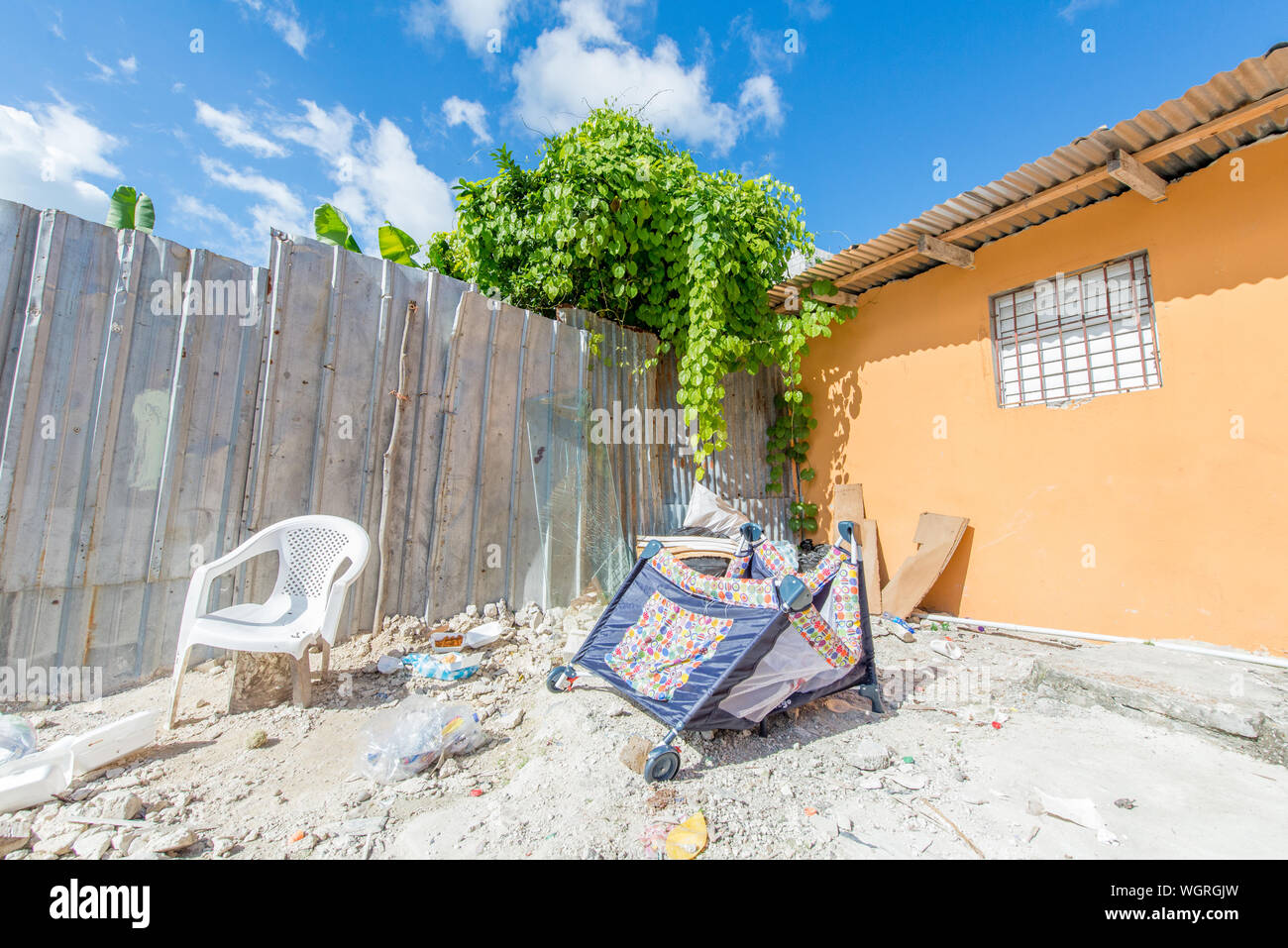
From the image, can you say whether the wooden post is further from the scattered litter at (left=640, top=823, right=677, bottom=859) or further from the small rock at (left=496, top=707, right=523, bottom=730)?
the scattered litter at (left=640, top=823, right=677, bottom=859)

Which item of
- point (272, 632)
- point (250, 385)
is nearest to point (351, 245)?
point (250, 385)

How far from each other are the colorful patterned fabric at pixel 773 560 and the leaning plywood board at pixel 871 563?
251 cm

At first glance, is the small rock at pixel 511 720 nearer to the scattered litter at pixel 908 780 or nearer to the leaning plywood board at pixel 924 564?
the scattered litter at pixel 908 780

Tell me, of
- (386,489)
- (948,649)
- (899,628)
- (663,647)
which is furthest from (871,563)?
(386,489)

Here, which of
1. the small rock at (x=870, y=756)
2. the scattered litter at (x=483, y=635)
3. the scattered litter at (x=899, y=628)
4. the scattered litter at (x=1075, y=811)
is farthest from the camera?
the scattered litter at (x=899, y=628)

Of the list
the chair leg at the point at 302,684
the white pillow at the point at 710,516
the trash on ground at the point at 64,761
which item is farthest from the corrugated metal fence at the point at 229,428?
the white pillow at the point at 710,516

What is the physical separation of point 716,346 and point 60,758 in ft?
14.3

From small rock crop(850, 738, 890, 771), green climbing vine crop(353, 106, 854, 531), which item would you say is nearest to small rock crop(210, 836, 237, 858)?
small rock crop(850, 738, 890, 771)

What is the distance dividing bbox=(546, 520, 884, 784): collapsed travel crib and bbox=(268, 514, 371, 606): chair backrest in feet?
4.36

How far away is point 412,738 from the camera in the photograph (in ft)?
7.50

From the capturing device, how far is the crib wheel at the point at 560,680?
294 centimetres

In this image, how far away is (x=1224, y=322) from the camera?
3490 millimetres

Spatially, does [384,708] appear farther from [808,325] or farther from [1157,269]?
[1157,269]

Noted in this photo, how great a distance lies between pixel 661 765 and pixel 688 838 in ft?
1.06
